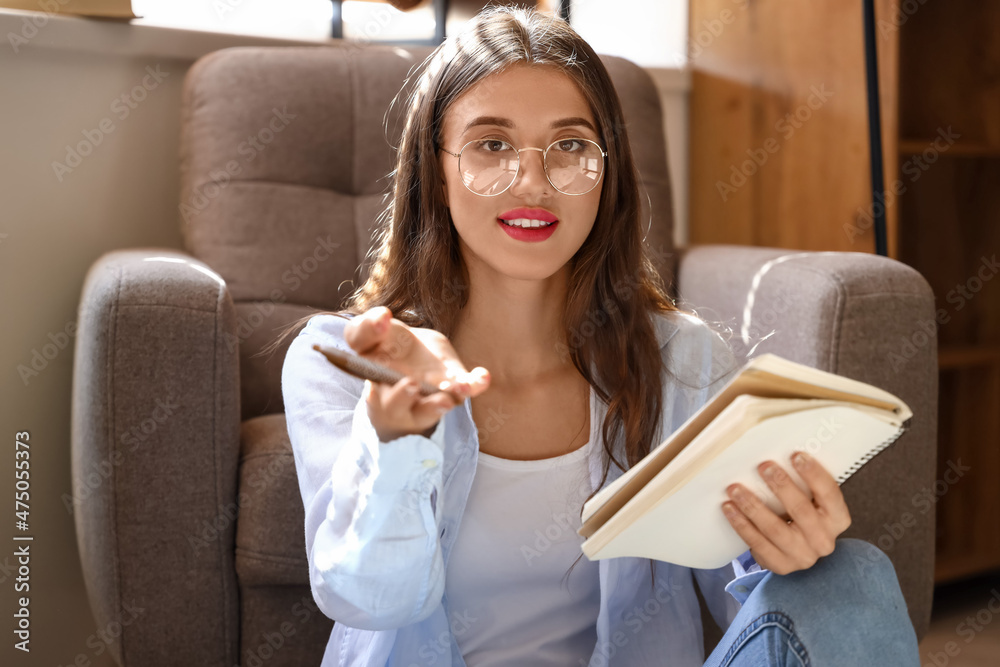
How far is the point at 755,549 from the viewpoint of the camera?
0.71 meters

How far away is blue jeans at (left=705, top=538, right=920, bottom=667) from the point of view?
67 centimetres

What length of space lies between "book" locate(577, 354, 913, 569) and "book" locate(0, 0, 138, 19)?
1420mm

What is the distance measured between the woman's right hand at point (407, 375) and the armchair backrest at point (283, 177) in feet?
2.81

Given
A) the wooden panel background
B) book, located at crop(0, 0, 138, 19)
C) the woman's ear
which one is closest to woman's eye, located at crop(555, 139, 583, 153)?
the woman's ear

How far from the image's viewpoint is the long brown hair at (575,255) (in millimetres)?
948

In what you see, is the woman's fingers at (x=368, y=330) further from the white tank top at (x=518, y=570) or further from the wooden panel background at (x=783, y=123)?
the wooden panel background at (x=783, y=123)

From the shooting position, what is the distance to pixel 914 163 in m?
1.79

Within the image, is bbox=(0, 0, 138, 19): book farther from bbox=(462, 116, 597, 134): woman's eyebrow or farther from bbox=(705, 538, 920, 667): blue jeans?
bbox=(705, 538, 920, 667): blue jeans

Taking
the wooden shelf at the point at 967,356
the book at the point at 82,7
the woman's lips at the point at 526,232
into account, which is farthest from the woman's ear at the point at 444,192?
the wooden shelf at the point at 967,356

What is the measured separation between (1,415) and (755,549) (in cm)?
135

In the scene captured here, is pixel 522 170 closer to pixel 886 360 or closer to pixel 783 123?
pixel 886 360

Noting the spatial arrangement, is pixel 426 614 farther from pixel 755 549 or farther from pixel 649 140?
pixel 649 140

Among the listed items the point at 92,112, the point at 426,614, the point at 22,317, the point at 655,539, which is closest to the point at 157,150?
the point at 92,112

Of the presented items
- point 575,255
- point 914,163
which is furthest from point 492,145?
point 914,163
